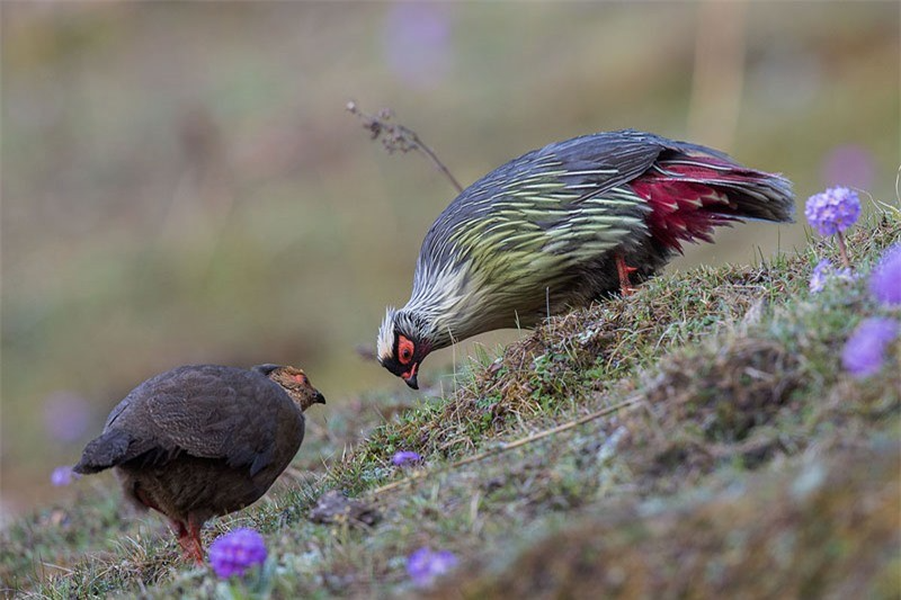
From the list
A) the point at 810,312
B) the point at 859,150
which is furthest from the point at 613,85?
the point at 810,312

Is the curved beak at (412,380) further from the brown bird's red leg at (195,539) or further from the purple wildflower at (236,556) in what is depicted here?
the purple wildflower at (236,556)

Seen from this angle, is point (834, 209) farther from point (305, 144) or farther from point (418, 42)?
point (418, 42)

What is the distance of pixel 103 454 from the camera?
453cm

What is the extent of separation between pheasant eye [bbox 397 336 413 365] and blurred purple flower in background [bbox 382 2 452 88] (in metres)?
10.5

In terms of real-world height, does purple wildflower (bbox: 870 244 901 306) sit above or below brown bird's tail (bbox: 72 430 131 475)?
above

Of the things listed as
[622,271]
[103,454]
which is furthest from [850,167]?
[103,454]

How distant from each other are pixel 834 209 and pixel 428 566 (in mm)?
1975

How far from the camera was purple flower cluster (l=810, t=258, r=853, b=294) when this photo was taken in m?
4.18

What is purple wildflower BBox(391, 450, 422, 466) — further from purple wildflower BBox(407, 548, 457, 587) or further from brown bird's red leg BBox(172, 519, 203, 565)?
purple wildflower BBox(407, 548, 457, 587)

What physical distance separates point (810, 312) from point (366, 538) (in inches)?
57.8

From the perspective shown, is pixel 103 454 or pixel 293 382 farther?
pixel 293 382

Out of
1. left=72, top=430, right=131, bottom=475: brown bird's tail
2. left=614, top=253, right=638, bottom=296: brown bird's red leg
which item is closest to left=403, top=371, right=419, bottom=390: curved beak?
left=614, top=253, right=638, bottom=296: brown bird's red leg

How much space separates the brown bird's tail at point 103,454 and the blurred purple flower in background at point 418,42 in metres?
12.0

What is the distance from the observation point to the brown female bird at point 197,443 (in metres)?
4.72
